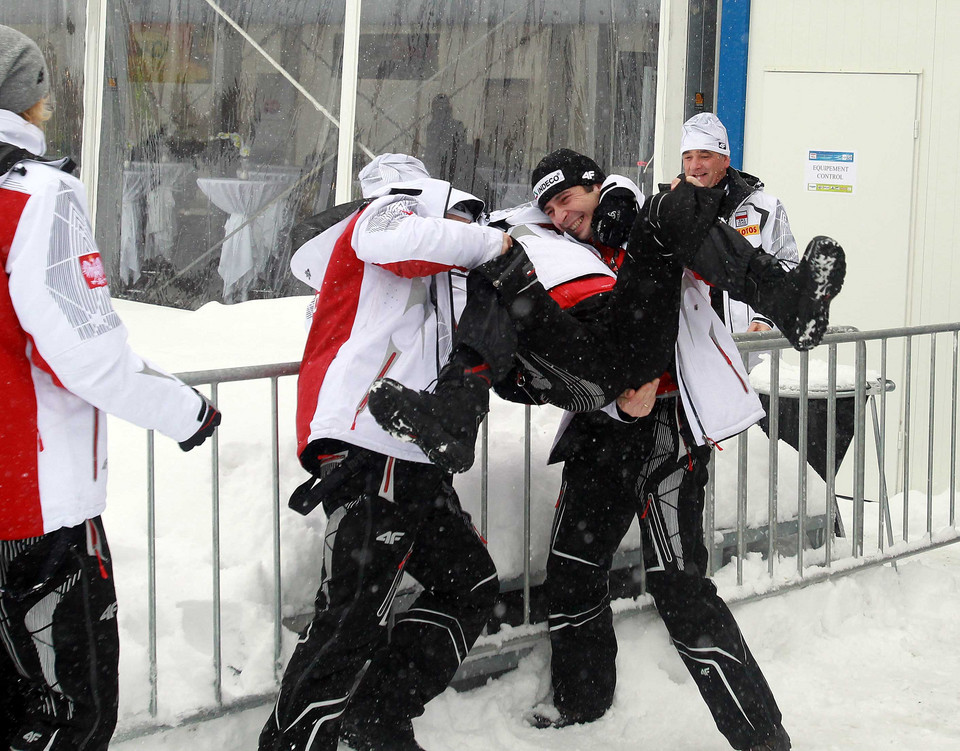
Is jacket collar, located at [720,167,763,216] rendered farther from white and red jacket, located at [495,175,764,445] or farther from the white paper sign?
the white paper sign

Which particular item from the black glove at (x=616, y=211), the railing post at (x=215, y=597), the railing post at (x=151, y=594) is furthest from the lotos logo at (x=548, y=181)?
the railing post at (x=151, y=594)

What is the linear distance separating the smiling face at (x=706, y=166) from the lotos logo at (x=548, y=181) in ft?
5.50

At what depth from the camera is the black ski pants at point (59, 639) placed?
2.14 metres

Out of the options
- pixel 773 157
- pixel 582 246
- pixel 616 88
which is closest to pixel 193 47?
pixel 616 88

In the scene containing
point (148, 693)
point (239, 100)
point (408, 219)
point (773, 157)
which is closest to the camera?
point (408, 219)

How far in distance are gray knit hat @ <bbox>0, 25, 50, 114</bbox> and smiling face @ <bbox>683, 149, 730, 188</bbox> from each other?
3.22 meters

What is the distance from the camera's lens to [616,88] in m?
7.32

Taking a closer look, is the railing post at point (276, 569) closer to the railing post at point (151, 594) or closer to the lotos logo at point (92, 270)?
the railing post at point (151, 594)

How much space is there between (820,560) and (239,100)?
561 centimetres

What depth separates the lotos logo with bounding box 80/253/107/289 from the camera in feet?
6.97

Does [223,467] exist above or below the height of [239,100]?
below

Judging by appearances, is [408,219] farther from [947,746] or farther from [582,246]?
[947,746]

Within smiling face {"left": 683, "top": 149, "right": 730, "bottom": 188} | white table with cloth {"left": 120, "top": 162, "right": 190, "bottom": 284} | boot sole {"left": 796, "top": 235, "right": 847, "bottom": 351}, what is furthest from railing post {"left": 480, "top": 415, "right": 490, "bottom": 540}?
white table with cloth {"left": 120, "top": 162, "right": 190, "bottom": 284}

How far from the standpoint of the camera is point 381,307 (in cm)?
282
